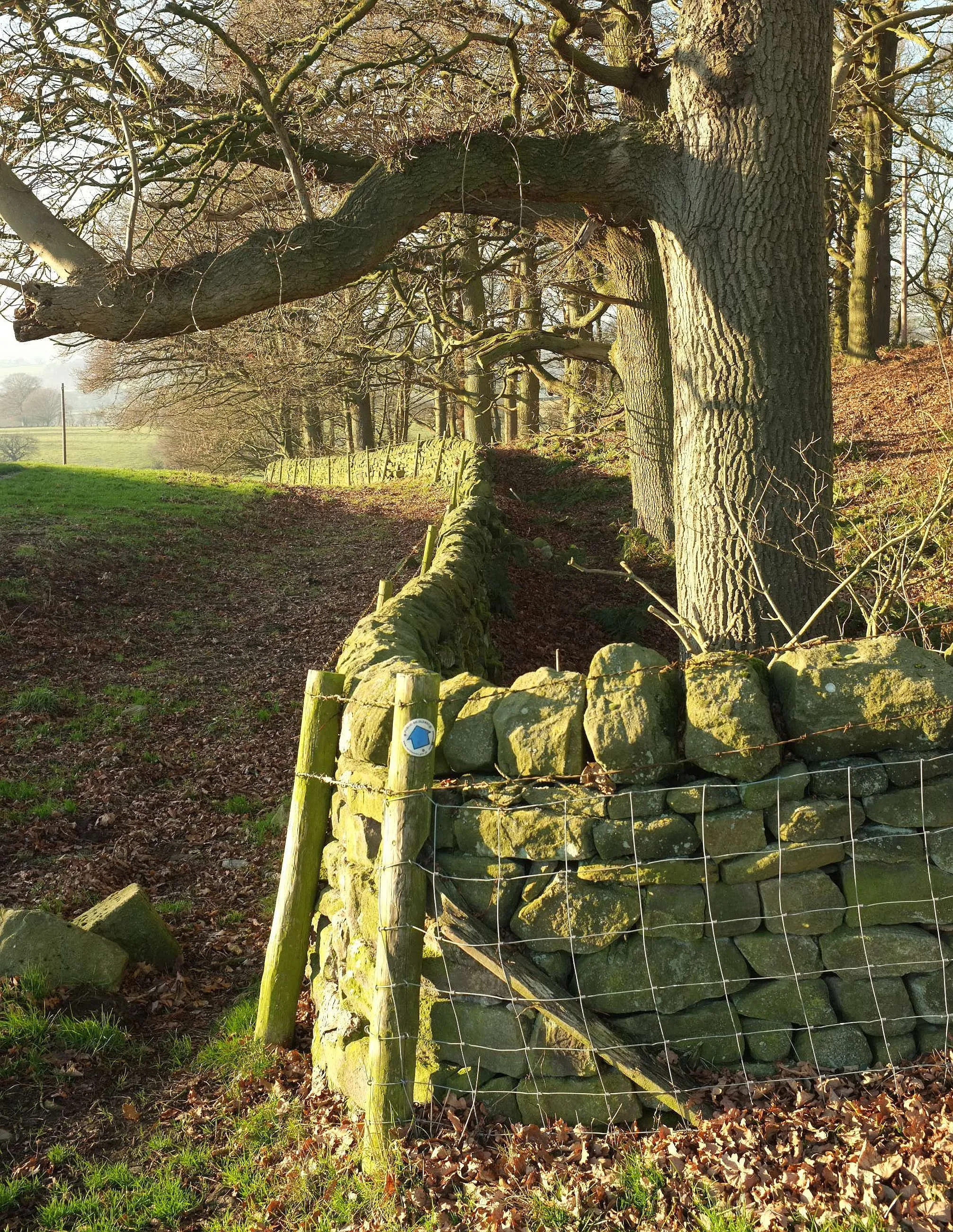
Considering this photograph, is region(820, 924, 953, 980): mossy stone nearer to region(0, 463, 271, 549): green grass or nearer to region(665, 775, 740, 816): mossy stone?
region(665, 775, 740, 816): mossy stone

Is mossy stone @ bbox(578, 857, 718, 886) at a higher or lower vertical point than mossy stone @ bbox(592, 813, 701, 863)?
lower

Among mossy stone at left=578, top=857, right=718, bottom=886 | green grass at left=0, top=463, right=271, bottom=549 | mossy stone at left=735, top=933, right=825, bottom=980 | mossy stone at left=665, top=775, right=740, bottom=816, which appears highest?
green grass at left=0, top=463, right=271, bottom=549

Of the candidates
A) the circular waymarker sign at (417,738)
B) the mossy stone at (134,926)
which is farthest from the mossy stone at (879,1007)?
the mossy stone at (134,926)

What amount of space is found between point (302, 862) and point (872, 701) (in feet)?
8.42

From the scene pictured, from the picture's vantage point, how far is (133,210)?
17.3 ft

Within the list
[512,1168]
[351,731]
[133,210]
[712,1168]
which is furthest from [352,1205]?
[133,210]

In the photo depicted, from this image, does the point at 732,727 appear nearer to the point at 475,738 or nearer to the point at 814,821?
the point at 814,821

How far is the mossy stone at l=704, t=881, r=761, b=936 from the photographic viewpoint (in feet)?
11.5

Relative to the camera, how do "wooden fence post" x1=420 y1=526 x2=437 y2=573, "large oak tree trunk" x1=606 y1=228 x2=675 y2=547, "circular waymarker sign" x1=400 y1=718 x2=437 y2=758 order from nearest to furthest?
"circular waymarker sign" x1=400 y1=718 x2=437 y2=758
"wooden fence post" x1=420 y1=526 x2=437 y2=573
"large oak tree trunk" x1=606 y1=228 x2=675 y2=547

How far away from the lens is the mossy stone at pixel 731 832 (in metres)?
3.47

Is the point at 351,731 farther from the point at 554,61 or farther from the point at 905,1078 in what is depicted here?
the point at 554,61

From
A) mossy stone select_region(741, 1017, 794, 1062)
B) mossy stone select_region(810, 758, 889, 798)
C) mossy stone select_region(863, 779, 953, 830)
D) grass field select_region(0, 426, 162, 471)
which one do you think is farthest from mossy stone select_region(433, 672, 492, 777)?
grass field select_region(0, 426, 162, 471)

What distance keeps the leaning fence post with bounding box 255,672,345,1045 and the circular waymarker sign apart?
745mm

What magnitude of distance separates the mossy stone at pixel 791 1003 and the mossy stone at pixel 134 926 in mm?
3032
